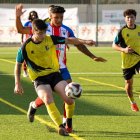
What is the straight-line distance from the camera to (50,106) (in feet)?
31.0

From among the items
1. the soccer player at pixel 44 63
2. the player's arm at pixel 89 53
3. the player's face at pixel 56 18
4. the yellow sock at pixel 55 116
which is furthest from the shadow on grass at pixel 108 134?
the player's face at pixel 56 18

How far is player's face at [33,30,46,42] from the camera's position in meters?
9.55

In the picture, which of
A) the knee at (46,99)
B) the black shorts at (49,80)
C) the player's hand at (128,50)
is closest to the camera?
the knee at (46,99)

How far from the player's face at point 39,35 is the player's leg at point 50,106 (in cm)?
77

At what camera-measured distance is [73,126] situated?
424 inches

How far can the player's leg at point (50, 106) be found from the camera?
9.37m

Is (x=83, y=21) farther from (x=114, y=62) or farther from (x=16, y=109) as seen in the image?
(x=16, y=109)

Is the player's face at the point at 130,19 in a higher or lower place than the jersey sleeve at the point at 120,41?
higher

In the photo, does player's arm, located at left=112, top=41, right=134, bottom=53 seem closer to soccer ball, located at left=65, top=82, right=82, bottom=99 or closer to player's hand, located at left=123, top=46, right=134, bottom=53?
player's hand, located at left=123, top=46, right=134, bottom=53

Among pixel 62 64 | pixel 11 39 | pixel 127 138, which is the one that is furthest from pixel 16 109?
pixel 11 39

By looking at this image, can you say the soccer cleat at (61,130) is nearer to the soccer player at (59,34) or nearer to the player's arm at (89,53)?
the soccer player at (59,34)

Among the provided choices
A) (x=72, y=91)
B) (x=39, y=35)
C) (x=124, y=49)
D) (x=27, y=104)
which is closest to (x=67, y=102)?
(x=72, y=91)

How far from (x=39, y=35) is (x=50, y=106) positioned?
3.78ft

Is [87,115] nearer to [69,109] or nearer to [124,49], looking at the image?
[124,49]
